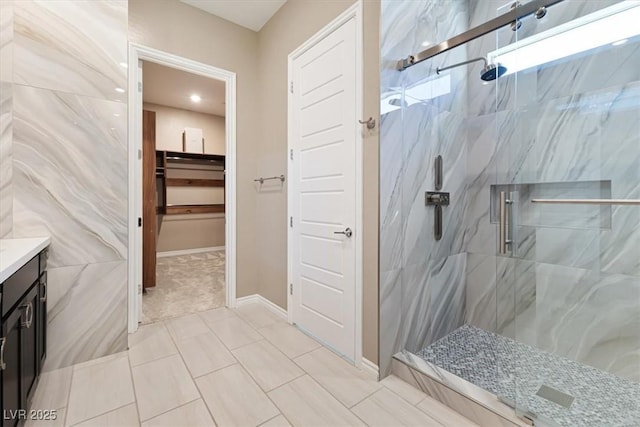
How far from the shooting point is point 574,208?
6.62 ft

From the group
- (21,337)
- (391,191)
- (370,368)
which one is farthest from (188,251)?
(391,191)

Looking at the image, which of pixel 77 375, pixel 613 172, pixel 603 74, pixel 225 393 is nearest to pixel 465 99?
pixel 603 74

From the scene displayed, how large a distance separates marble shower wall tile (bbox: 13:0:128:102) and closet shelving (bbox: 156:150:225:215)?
11.9 ft

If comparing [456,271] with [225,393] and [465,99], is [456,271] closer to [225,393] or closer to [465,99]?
[465,99]

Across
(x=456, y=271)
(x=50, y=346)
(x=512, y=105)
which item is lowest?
(x=50, y=346)

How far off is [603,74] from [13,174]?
388 cm

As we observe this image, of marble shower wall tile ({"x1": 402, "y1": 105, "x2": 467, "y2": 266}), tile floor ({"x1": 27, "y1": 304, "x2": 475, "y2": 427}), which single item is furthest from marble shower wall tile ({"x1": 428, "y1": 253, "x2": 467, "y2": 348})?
tile floor ({"x1": 27, "y1": 304, "x2": 475, "y2": 427})

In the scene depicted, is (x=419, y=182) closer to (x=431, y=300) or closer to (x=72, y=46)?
(x=431, y=300)

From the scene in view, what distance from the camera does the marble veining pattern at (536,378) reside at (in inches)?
57.9

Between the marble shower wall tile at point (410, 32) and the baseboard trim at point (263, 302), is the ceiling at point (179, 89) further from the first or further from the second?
the baseboard trim at point (263, 302)

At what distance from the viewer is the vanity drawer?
1112 millimetres

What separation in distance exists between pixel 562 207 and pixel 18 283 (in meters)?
3.26

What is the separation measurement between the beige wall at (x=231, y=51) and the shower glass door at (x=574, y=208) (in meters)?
2.38

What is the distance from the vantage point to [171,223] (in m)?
5.77
